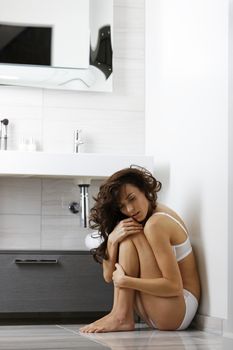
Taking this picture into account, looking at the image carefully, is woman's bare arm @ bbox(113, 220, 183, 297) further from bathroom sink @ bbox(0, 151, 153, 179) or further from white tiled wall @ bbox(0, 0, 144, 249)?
white tiled wall @ bbox(0, 0, 144, 249)

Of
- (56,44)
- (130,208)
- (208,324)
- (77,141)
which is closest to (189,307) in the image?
(208,324)

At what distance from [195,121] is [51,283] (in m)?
1.08

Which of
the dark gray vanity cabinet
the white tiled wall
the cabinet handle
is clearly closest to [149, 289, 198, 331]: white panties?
the dark gray vanity cabinet

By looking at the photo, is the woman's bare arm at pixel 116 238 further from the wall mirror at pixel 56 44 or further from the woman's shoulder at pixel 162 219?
the wall mirror at pixel 56 44

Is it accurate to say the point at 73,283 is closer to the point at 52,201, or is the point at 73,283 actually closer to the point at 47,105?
the point at 52,201

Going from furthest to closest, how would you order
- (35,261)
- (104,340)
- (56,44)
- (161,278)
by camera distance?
(56,44), (35,261), (161,278), (104,340)

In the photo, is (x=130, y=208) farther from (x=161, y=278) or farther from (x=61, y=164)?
(x=61, y=164)

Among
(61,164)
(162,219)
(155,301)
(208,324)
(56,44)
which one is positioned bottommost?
(208,324)

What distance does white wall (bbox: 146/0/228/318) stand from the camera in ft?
11.0

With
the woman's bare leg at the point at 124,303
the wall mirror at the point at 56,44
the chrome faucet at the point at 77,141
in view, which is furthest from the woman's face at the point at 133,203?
the wall mirror at the point at 56,44

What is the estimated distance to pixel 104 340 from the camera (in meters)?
3.04

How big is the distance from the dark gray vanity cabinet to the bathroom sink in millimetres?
400

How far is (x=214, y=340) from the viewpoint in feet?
10.1

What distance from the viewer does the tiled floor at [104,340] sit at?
276cm
